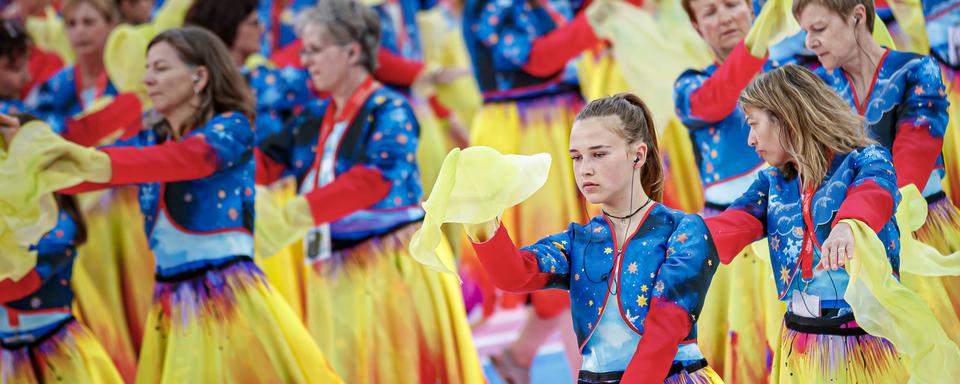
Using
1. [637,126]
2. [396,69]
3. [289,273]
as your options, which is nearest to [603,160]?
[637,126]

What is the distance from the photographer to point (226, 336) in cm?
405

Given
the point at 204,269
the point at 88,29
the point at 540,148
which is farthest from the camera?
the point at 88,29

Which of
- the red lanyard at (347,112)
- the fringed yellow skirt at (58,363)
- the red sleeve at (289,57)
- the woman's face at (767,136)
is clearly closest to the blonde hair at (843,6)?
the woman's face at (767,136)

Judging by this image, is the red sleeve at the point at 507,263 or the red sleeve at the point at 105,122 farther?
the red sleeve at the point at 105,122

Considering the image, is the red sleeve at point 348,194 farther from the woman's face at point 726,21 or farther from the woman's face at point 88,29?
the woman's face at point 88,29

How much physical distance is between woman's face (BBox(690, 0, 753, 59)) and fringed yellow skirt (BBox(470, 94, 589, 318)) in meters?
1.49

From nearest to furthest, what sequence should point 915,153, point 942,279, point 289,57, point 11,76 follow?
1. point 915,153
2. point 942,279
3. point 11,76
4. point 289,57

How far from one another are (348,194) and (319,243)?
318 mm

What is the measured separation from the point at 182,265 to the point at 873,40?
6.99ft

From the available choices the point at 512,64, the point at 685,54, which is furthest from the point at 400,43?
the point at 685,54

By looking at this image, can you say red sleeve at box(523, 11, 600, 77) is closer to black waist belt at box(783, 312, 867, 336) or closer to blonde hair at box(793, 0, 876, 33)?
blonde hair at box(793, 0, 876, 33)

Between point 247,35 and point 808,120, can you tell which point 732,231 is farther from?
point 247,35

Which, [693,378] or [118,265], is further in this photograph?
[118,265]

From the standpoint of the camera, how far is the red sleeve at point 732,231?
3.07 metres
